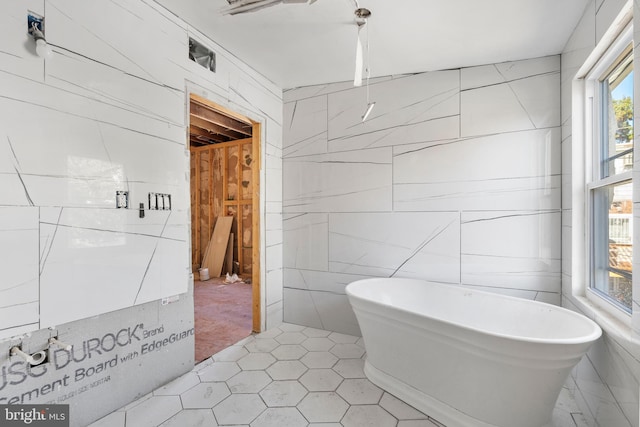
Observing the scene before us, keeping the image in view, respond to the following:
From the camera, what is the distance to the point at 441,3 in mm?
1813

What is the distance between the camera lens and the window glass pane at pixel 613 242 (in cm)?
155

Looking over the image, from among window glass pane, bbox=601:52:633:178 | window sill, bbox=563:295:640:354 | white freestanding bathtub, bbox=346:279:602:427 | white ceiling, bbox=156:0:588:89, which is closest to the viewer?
window sill, bbox=563:295:640:354

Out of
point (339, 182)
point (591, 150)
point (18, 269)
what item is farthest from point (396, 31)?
point (18, 269)

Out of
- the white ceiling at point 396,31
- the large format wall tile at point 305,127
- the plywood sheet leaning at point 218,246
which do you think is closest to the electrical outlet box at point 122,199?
the white ceiling at point 396,31

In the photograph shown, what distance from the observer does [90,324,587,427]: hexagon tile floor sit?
1668 millimetres

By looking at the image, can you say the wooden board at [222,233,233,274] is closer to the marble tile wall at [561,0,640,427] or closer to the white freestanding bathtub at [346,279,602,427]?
the white freestanding bathtub at [346,279,602,427]

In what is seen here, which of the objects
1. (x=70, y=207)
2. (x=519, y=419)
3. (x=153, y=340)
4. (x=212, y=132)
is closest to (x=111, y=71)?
(x=70, y=207)

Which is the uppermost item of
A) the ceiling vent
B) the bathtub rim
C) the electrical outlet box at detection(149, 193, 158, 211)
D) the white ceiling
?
the white ceiling

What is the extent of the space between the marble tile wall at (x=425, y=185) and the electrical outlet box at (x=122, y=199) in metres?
1.67

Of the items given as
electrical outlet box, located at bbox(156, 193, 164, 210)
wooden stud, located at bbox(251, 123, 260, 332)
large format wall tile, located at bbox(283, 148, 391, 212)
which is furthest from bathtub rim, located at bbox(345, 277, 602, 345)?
electrical outlet box, located at bbox(156, 193, 164, 210)

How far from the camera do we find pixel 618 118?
167cm

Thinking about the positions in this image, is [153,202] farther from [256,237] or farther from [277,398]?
[277,398]

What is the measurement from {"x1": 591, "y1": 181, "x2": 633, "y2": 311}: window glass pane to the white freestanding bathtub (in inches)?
10.9

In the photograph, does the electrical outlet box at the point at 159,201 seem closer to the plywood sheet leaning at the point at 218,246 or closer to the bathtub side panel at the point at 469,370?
the bathtub side panel at the point at 469,370
